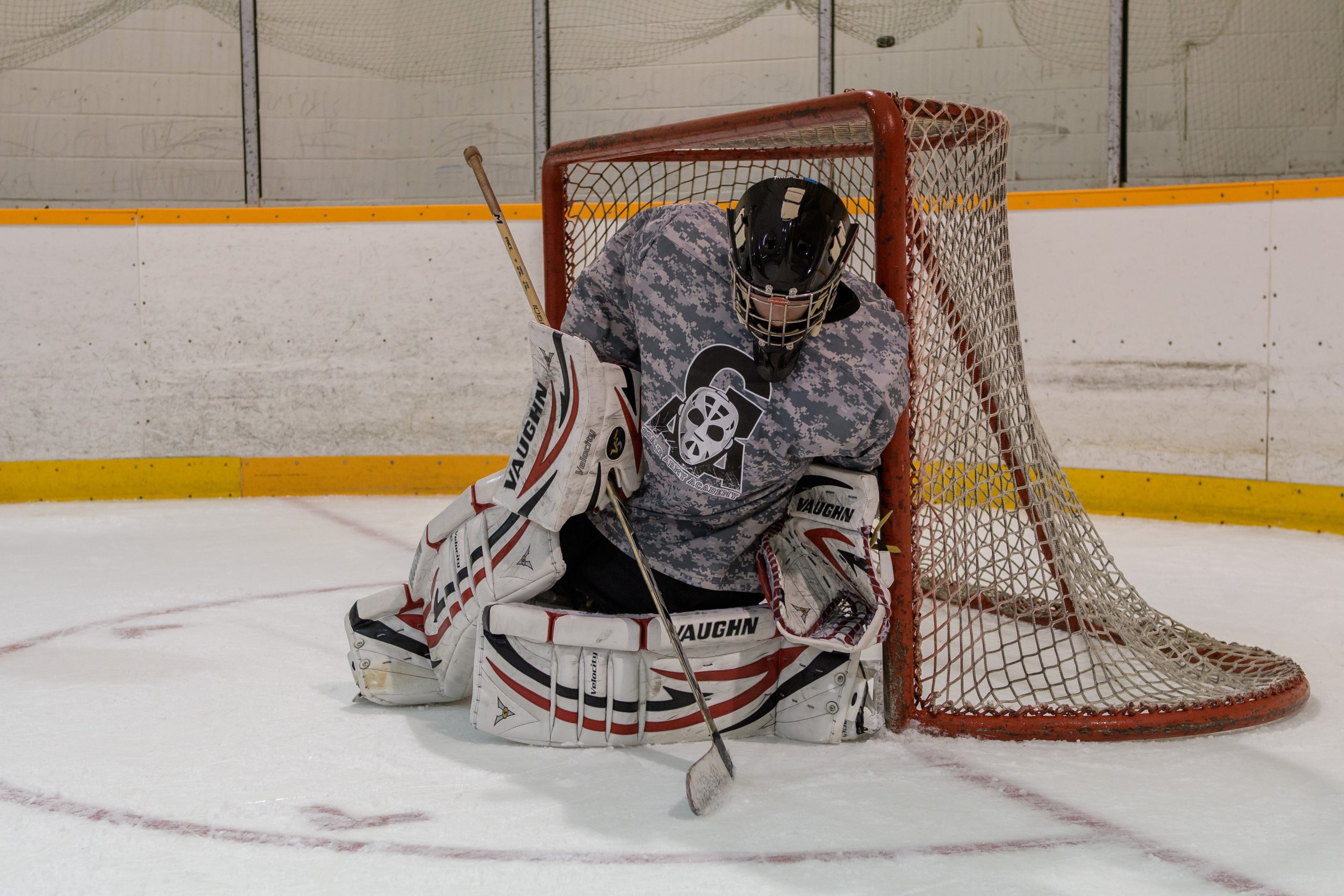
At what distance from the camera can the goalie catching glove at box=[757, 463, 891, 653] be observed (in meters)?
1.90

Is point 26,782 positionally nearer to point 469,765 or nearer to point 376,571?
point 469,765

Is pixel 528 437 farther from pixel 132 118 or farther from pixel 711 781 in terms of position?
pixel 132 118

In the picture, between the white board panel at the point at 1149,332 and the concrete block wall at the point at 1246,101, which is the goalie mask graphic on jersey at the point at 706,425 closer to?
the white board panel at the point at 1149,332

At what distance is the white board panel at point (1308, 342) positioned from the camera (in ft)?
12.9

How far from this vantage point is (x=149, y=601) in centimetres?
310

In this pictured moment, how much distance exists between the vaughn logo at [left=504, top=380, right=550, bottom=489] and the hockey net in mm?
560

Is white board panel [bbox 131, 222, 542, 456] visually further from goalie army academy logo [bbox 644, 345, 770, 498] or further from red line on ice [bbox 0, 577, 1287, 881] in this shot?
red line on ice [bbox 0, 577, 1287, 881]

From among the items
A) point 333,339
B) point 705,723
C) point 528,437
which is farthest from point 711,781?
point 333,339

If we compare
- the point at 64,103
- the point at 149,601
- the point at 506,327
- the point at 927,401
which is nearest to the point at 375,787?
the point at 927,401

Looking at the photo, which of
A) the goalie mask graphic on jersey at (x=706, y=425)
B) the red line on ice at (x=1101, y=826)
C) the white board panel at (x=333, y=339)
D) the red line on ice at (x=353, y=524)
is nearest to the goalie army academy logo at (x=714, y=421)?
the goalie mask graphic on jersey at (x=706, y=425)

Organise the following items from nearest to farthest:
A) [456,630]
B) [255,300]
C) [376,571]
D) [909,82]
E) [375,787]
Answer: [375,787], [456,630], [376,571], [255,300], [909,82]

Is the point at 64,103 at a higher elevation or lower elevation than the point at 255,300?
higher

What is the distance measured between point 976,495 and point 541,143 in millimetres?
3597

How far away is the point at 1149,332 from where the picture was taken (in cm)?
431
